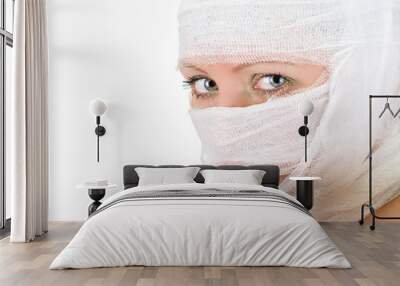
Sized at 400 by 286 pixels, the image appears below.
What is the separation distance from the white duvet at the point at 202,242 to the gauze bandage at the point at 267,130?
266 centimetres

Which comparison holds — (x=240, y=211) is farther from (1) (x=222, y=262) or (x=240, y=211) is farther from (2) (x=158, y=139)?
(2) (x=158, y=139)

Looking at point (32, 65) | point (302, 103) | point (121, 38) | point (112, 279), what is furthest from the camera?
point (121, 38)

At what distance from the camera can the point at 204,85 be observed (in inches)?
293

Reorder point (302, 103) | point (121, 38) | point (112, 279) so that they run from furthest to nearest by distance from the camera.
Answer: point (121, 38) → point (302, 103) → point (112, 279)

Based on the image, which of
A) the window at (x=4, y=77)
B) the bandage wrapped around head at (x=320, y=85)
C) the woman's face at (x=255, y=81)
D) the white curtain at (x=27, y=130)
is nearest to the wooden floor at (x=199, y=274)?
the white curtain at (x=27, y=130)

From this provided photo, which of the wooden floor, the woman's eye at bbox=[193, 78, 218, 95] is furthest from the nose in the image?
the wooden floor

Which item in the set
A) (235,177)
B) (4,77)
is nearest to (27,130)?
(4,77)

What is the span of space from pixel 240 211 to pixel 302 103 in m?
2.63

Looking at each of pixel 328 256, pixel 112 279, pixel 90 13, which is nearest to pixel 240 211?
pixel 328 256

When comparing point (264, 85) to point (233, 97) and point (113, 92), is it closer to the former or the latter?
point (233, 97)

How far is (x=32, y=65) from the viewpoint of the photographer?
617cm

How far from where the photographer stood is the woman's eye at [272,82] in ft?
24.1

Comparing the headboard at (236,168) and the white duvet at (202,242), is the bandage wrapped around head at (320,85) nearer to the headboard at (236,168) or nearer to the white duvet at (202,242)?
the headboard at (236,168)

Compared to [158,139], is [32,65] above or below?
above
